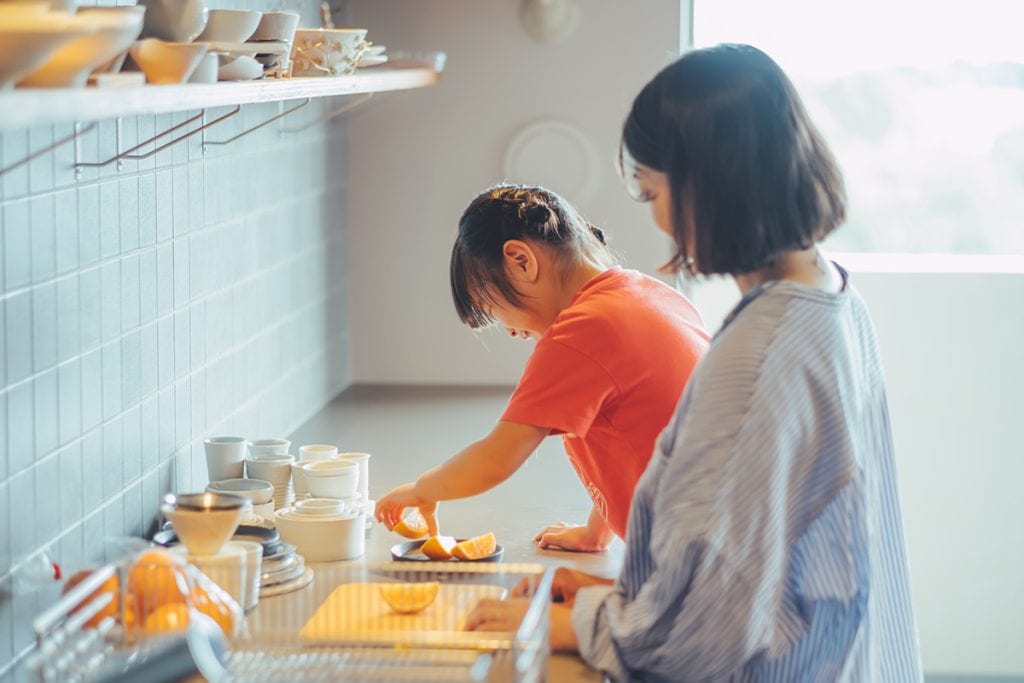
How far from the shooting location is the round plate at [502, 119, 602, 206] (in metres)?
3.21

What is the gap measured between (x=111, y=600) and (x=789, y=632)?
0.62 metres

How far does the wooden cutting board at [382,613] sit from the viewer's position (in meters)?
1.54

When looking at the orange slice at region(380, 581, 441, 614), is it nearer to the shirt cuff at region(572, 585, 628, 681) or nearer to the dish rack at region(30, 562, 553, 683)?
the dish rack at region(30, 562, 553, 683)

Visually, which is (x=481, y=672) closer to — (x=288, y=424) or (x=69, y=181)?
(x=69, y=181)

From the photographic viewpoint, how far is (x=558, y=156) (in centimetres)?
321

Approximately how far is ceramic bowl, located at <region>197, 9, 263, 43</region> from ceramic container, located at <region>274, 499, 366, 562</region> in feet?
2.16

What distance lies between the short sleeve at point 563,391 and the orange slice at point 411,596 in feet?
0.80

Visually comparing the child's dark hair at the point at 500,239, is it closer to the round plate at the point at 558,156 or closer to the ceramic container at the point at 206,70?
the ceramic container at the point at 206,70

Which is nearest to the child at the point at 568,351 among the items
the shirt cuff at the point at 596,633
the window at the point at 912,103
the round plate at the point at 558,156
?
the shirt cuff at the point at 596,633

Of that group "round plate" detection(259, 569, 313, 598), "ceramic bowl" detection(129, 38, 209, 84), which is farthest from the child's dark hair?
"ceramic bowl" detection(129, 38, 209, 84)

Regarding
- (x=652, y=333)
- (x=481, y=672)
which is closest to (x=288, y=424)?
(x=652, y=333)

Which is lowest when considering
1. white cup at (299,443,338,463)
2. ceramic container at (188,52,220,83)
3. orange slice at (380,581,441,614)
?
orange slice at (380,581,441,614)

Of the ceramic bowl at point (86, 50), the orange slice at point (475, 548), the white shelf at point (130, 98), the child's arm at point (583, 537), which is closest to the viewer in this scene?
the white shelf at point (130, 98)

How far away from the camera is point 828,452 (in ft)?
4.03
